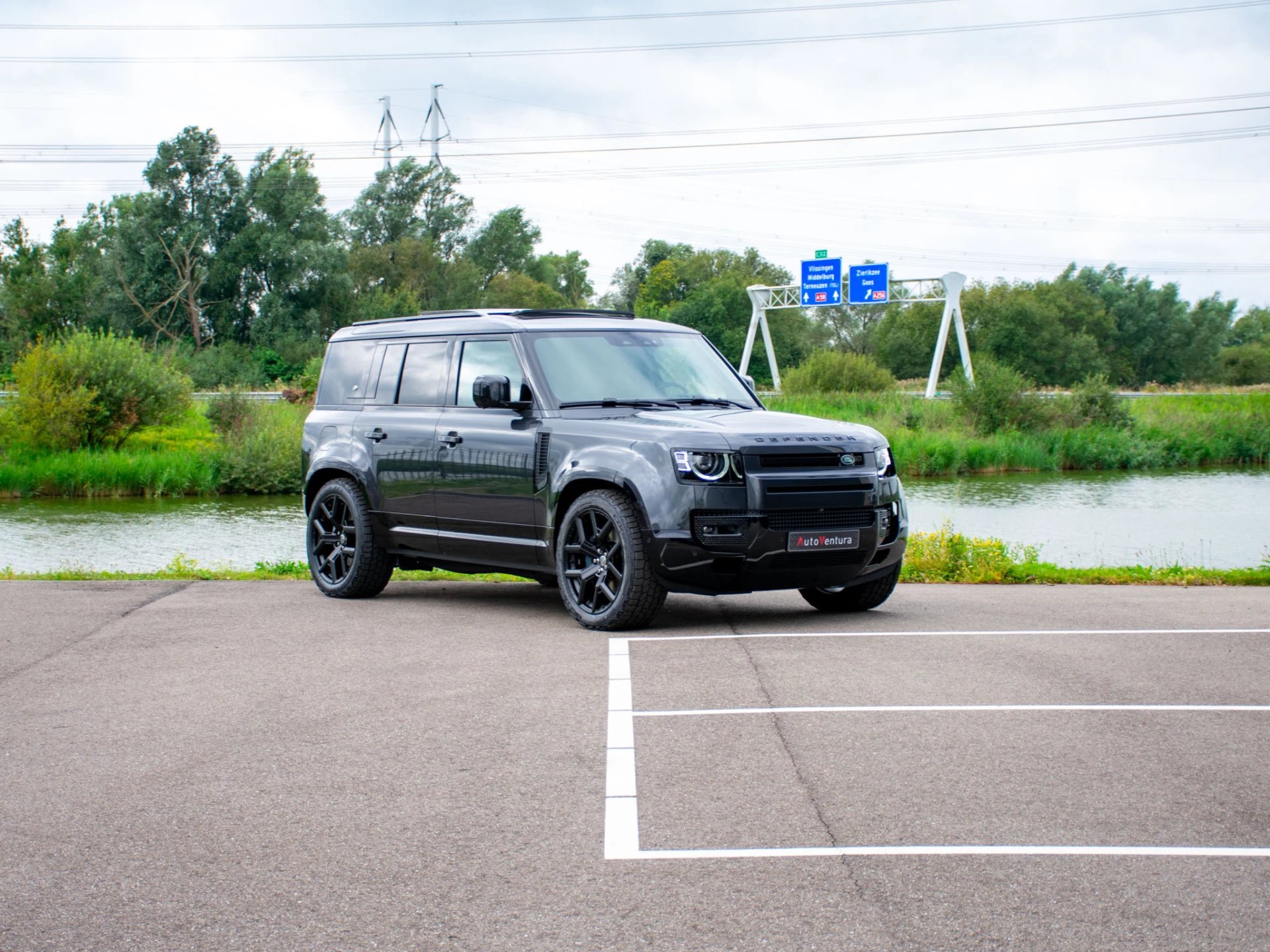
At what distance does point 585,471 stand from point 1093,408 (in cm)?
4229

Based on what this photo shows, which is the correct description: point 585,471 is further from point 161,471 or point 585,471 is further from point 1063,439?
point 1063,439

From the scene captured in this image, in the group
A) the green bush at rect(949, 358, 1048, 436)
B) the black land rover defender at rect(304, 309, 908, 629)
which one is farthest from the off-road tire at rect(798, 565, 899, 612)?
the green bush at rect(949, 358, 1048, 436)

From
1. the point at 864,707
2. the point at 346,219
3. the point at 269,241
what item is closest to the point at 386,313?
the point at 269,241

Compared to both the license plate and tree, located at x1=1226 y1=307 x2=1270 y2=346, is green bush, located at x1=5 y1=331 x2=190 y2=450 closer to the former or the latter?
the license plate

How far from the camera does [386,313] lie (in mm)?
76125

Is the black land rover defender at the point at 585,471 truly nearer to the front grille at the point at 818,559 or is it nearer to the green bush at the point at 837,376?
the front grille at the point at 818,559

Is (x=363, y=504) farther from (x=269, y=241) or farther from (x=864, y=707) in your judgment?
(x=269, y=241)

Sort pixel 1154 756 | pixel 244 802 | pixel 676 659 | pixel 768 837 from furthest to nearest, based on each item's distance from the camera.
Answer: pixel 676 659, pixel 1154 756, pixel 244 802, pixel 768 837

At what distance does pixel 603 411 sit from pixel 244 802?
16.4ft

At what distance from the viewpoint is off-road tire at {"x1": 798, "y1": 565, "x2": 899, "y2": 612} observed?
395 inches

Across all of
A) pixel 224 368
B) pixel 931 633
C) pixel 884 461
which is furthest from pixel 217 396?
pixel 931 633

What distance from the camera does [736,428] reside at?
905 cm

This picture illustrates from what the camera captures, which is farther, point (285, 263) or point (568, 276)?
point (568, 276)

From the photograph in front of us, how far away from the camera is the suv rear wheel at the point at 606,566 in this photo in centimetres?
897
